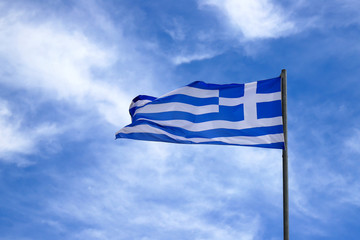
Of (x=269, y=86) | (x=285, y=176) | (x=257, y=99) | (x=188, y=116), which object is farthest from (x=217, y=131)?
(x=285, y=176)

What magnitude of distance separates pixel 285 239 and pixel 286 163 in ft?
7.32

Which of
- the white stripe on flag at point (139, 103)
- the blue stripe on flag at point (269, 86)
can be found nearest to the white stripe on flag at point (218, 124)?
the white stripe on flag at point (139, 103)

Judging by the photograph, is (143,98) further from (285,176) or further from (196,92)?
(285,176)

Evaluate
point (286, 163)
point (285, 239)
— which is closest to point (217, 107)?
point (286, 163)

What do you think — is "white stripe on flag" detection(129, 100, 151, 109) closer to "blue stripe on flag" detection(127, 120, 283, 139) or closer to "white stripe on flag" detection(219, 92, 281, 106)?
"blue stripe on flag" detection(127, 120, 283, 139)

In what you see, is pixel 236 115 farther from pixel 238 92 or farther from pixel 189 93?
pixel 189 93

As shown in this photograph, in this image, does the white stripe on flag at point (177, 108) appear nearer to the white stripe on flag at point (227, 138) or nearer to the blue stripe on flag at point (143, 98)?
the blue stripe on flag at point (143, 98)

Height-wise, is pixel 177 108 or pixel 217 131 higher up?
pixel 177 108

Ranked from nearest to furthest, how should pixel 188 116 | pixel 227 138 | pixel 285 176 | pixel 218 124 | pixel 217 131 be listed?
pixel 285 176 → pixel 227 138 → pixel 217 131 → pixel 218 124 → pixel 188 116

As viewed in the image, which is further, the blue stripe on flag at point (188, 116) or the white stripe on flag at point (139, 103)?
the white stripe on flag at point (139, 103)

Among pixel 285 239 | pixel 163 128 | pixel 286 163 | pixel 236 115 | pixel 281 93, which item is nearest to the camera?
pixel 285 239

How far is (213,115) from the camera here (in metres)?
16.5

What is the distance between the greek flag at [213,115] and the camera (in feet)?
49.6

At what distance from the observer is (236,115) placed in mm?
15914
